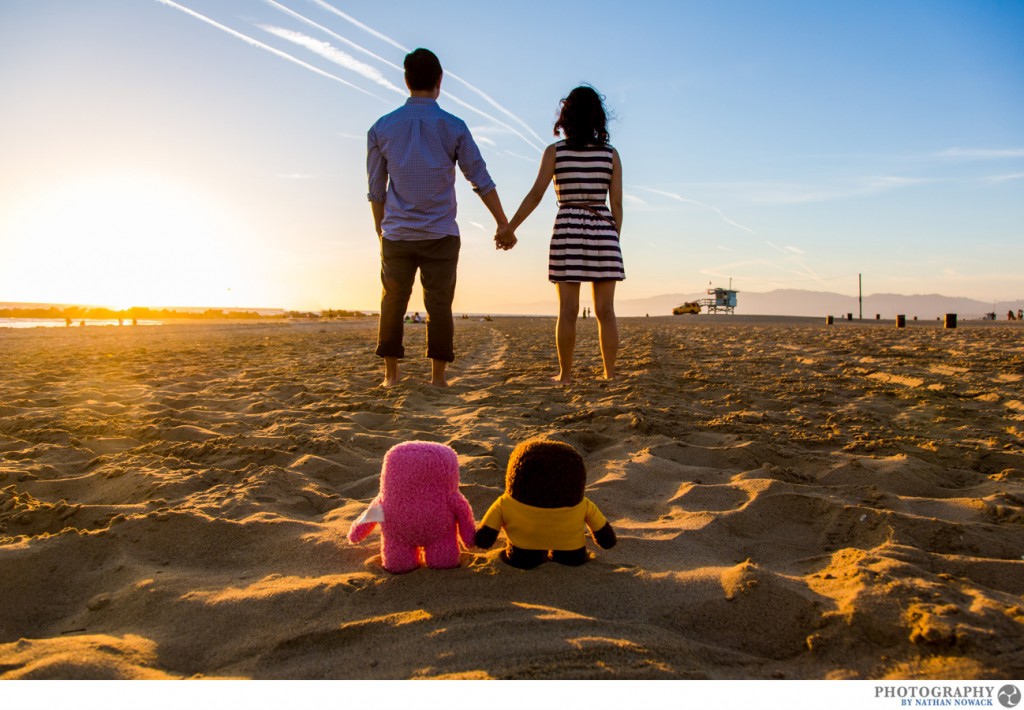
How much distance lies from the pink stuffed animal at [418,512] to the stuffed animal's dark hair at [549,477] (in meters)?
0.18

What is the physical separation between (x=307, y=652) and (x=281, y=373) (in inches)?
203

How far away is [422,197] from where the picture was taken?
445 centimetres

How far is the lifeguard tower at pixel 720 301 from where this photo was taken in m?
57.3

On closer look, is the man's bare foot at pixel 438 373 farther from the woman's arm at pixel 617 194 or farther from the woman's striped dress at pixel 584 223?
the woman's arm at pixel 617 194

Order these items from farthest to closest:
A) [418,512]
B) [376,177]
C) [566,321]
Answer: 1. [566,321]
2. [376,177]
3. [418,512]

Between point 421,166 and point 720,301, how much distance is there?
58.4m

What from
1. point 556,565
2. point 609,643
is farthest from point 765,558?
point 609,643

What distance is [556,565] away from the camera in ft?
5.49

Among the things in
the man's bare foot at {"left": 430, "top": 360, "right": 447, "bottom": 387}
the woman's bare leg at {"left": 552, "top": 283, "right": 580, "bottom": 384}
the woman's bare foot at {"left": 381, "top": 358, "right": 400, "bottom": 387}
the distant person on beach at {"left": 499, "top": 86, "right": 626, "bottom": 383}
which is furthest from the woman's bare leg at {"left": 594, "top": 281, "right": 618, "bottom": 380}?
the woman's bare foot at {"left": 381, "top": 358, "right": 400, "bottom": 387}

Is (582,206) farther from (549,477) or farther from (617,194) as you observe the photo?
(549,477)

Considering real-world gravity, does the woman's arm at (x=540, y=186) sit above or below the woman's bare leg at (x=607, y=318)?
above

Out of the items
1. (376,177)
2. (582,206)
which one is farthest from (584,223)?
(376,177)
